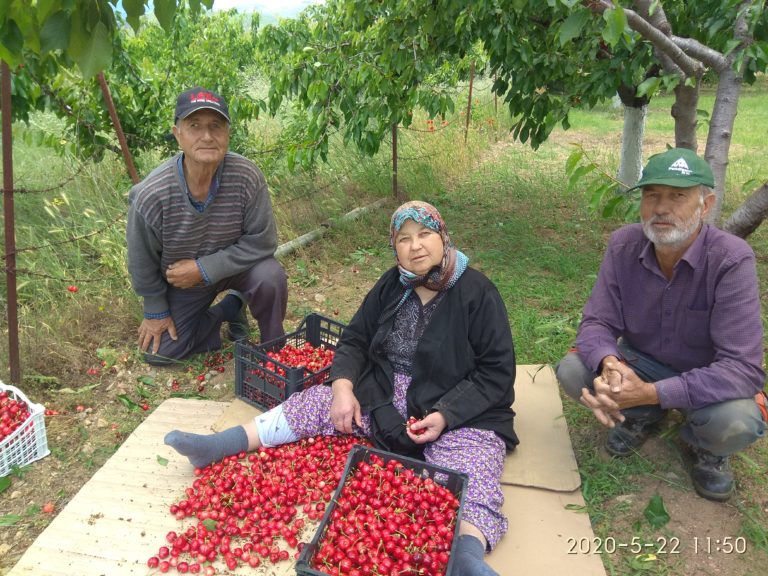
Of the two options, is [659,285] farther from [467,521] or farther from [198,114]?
[198,114]

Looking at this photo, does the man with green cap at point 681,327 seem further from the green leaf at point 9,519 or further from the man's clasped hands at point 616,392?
the green leaf at point 9,519

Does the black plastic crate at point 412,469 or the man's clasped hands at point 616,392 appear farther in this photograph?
the man's clasped hands at point 616,392

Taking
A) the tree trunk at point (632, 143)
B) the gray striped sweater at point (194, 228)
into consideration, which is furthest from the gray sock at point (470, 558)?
the tree trunk at point (632, 143)

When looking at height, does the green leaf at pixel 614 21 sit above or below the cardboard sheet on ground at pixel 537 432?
above

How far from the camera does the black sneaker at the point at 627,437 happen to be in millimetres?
2852

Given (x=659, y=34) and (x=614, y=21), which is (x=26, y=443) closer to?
(x=614, y=21)

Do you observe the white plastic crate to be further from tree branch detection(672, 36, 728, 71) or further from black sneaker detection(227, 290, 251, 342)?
tree branch detection(672, 36, 728, 71)

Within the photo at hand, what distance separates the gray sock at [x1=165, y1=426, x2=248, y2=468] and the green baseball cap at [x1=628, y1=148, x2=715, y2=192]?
204 cm

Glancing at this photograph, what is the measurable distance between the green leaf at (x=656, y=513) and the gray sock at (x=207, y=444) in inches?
68.9

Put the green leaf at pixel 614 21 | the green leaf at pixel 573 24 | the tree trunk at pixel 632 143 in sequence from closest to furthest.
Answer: the green leaf at pixel 573 24 < the green leaf at pixel 614 21 < the tree trunk at pixel 632 143

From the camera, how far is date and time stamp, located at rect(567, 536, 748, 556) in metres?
2.37

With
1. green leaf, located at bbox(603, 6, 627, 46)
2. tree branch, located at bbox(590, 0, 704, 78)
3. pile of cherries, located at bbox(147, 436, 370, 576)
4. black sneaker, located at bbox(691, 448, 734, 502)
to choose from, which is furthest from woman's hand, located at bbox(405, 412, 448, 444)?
tree branch, located at bbox(590, 0, 704, 78)

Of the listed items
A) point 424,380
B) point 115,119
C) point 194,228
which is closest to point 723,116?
point 424,380

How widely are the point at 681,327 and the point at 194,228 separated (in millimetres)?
2511
